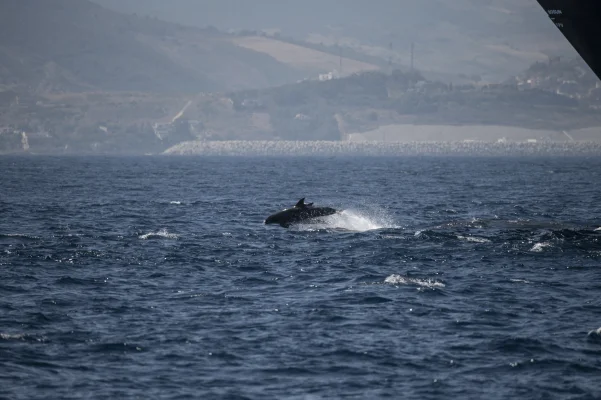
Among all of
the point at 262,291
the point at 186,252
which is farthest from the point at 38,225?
the point at 262,291

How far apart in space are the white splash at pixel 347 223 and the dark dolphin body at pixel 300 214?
0.34 m

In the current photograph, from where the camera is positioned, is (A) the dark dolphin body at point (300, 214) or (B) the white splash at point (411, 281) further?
(A) the dark dolphin body at point (300, 214)

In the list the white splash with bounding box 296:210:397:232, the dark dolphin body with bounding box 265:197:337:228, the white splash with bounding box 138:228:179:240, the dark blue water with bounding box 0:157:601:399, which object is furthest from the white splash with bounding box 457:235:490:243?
the white splash with bounding box 138:228:179:240

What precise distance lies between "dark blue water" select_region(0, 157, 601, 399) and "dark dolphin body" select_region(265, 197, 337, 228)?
63 centimetres

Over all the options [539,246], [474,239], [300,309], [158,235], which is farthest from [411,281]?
[158,235]

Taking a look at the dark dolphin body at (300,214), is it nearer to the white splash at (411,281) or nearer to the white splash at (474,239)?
the white splash at (474,239)

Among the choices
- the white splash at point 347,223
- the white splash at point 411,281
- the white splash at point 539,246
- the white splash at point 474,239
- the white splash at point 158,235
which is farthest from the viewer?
the white splash at point 347,223

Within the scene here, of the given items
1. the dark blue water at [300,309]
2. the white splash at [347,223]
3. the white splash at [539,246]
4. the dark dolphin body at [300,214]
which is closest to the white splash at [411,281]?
the dark blue water at [300,309]

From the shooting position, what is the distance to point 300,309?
99.3ft

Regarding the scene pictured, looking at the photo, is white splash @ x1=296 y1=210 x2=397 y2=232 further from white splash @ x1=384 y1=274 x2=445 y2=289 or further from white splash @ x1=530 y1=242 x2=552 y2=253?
white splash @ x1=384 y1=274 x2=445 y2=289

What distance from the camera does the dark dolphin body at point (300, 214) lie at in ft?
168

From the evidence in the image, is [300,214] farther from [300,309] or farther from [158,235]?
[300,309]

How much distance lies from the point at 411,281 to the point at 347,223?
721 inches

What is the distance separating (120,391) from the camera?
22.1 metres
